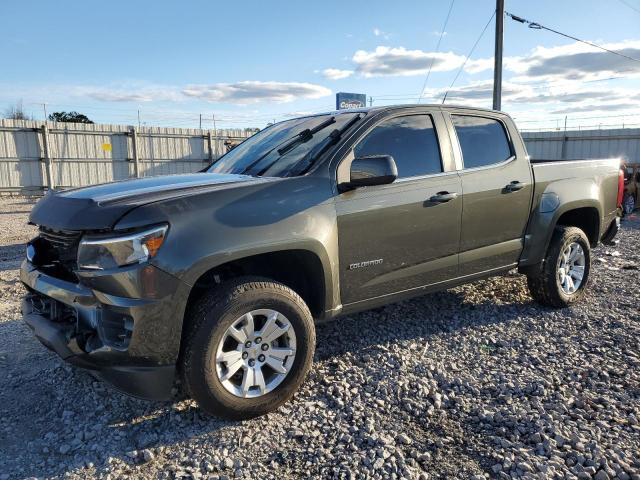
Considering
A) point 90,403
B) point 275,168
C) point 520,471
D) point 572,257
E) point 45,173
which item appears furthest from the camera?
point 45,173

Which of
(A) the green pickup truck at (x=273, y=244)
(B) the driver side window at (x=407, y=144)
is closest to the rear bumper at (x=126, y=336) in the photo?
(A) the green pickup truck at (x=273, y=244)

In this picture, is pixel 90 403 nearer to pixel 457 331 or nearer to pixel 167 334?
pixel 167 334

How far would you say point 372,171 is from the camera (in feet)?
10.9

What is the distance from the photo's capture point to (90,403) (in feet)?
10.8

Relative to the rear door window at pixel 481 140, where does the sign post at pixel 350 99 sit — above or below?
above

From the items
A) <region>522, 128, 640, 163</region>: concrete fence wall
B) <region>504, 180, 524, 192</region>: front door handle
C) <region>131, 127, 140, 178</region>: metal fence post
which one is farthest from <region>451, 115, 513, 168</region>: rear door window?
<region>522, 128, 640, 163</region>: concrete fence wall

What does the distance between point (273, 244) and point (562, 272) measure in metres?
3.36

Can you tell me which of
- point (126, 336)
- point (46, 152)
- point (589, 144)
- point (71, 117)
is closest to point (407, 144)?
point (126, 336)

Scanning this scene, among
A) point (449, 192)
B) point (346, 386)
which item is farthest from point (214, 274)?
point (449, 192)

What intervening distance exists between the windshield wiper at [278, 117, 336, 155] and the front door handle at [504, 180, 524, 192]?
169 centimetres

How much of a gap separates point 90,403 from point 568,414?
9.89 ft

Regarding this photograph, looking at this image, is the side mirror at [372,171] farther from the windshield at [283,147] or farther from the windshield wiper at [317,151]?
the windshield at [283,147]

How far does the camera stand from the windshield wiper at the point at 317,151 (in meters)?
3.42

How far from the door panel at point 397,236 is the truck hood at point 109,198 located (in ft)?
2.30
